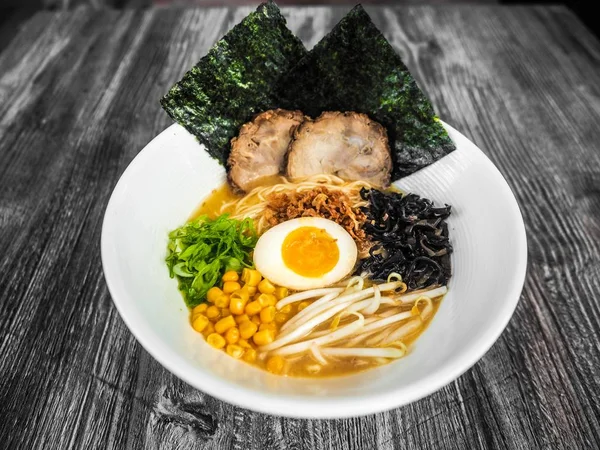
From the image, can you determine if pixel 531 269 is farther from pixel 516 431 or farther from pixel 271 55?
pixel 271 55

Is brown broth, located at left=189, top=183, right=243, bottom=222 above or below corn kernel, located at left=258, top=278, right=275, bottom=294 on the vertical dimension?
above

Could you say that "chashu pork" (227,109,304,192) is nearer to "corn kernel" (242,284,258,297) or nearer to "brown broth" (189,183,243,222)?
"brown broth" (189,183,243,222)

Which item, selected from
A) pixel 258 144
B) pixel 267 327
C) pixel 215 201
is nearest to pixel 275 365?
pixel 267 327

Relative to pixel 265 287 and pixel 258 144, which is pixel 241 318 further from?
pixel 258 144

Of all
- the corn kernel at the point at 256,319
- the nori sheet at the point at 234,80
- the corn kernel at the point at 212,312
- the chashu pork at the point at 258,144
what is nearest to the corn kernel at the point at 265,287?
the corn kernel at the point at 256,319

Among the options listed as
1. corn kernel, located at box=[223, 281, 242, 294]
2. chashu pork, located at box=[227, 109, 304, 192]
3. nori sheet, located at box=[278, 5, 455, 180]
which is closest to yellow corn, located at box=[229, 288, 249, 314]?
corn kernel, located at box=[223, 281, 242, 294]

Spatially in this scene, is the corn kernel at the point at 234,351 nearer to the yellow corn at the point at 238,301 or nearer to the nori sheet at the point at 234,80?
the yellow corn at the point at 238,301
